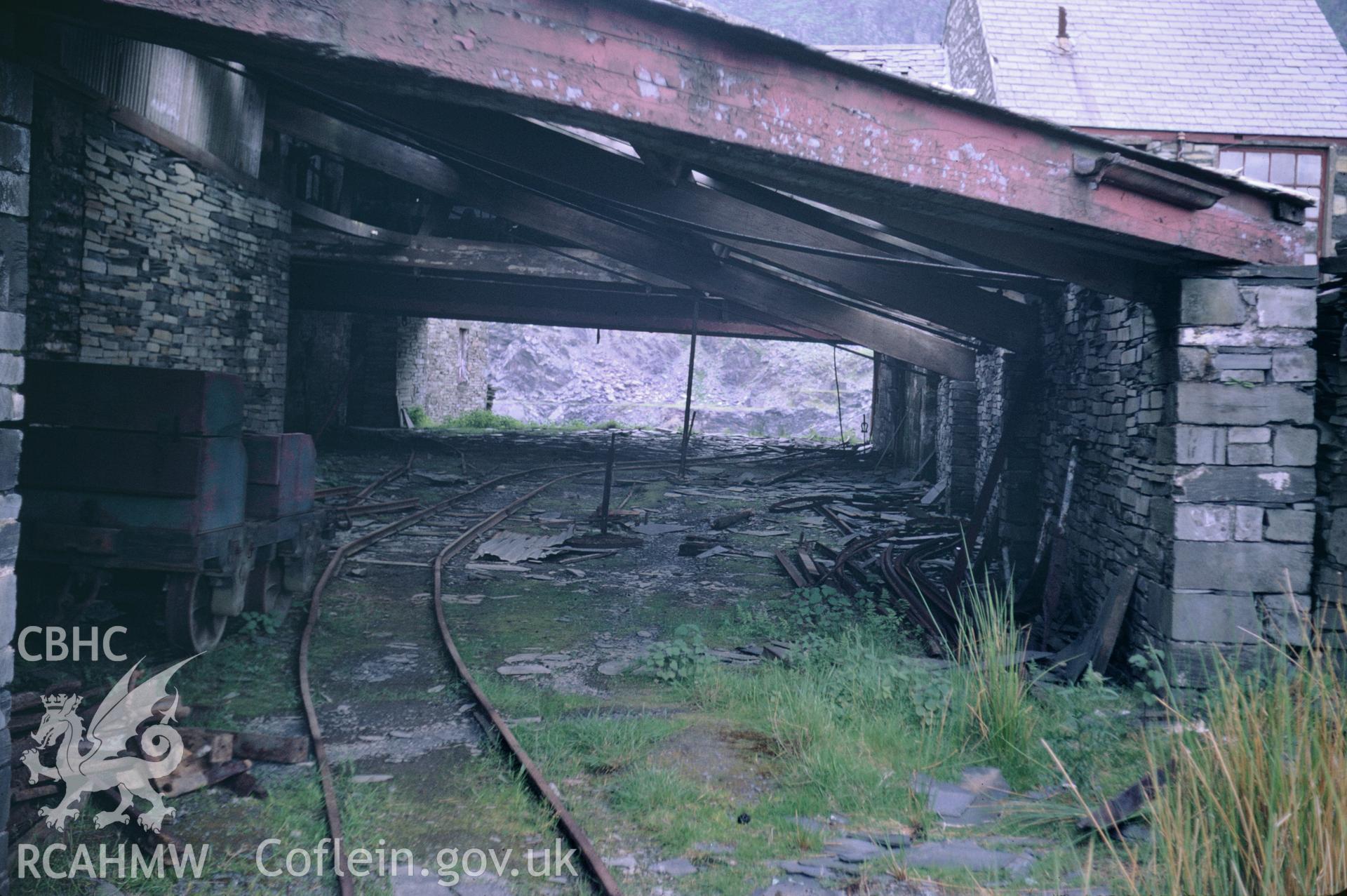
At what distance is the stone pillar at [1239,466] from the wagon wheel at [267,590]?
19.7 ft

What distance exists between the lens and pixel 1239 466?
4602mm

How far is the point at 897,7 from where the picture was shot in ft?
230

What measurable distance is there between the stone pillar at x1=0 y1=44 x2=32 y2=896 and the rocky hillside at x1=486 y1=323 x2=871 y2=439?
34.5 m

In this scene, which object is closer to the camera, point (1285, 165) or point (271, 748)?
point (271, 748)

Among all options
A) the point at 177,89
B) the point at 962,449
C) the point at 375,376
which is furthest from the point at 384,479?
the point at 962,449

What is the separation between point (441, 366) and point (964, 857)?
2203cm

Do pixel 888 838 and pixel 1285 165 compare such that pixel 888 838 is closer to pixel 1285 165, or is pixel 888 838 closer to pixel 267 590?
pixel 267 590

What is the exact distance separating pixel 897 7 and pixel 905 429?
65.6 m

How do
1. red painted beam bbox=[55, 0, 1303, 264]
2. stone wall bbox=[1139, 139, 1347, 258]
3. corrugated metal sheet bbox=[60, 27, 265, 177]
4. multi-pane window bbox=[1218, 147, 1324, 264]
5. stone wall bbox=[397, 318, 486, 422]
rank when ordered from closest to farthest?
1. red painted beam bbox=[55, 0, 1303, 264]
2. corrugated metal sheet bbox=[60, 27, 265, 177]
3. stone wall bbox=[1139, 139, 1347, 258]
4. multi-pane window bbox=[1218, 147, 1324, 264]
5. stone wall bbox=[397, 318, 486, 422]

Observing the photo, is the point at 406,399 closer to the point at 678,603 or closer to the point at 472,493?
the point at 472,493

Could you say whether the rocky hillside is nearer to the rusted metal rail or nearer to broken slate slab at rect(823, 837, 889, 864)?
the rusted metal rail

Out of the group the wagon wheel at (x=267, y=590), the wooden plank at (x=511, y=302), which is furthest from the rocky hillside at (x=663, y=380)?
the wagon wheel at (x=267, y=590)

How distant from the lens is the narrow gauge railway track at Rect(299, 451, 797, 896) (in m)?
3.16

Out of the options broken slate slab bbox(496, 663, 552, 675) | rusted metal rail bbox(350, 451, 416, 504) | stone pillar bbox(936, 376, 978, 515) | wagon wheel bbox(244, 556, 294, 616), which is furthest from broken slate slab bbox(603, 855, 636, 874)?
stone pillar bbox(936, 376, 978, 515)
